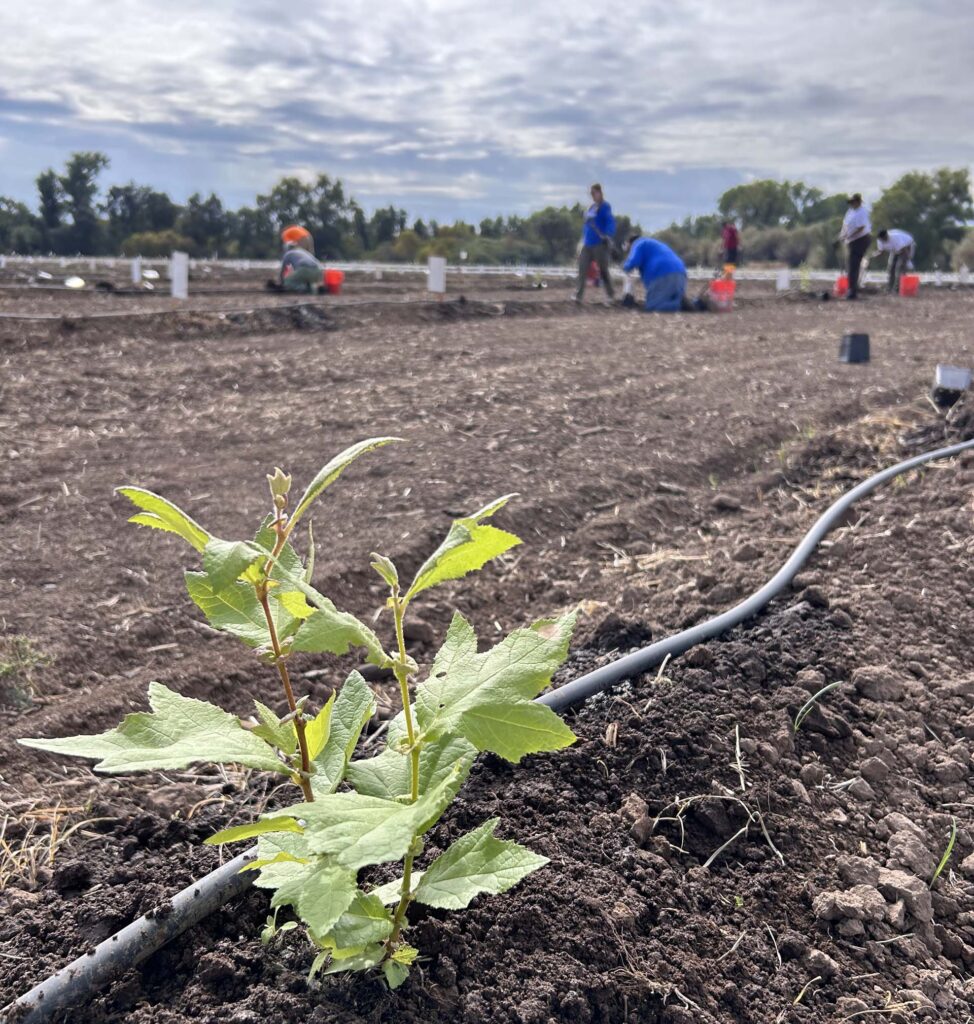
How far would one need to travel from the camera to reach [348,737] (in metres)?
1.54

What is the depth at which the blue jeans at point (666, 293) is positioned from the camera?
45.0ft

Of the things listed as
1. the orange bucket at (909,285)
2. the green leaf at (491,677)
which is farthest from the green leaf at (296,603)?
the orange bucket at (909,285)

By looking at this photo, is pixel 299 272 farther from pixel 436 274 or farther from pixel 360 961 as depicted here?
pixel 360 961

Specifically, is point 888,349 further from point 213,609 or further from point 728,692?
point 213,609

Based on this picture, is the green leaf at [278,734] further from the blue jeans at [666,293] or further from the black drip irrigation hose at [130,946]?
the blue jeans at [666,293]

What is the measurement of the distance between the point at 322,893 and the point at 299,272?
13.7 m

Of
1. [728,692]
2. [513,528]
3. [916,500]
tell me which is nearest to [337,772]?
Answer: [728,692]

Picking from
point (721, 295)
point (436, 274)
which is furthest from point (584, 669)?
point (721, 295)

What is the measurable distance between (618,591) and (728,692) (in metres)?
1.20

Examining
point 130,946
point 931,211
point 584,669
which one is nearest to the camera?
point 130,946

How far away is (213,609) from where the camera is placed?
146cm

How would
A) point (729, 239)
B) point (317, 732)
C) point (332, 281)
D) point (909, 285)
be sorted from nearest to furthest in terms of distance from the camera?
point (317, 732) < point (332, 281) < point (909, 285) < point (729, 239)

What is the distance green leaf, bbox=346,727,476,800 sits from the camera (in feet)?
4.90

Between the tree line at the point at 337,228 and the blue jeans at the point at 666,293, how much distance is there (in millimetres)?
19421
